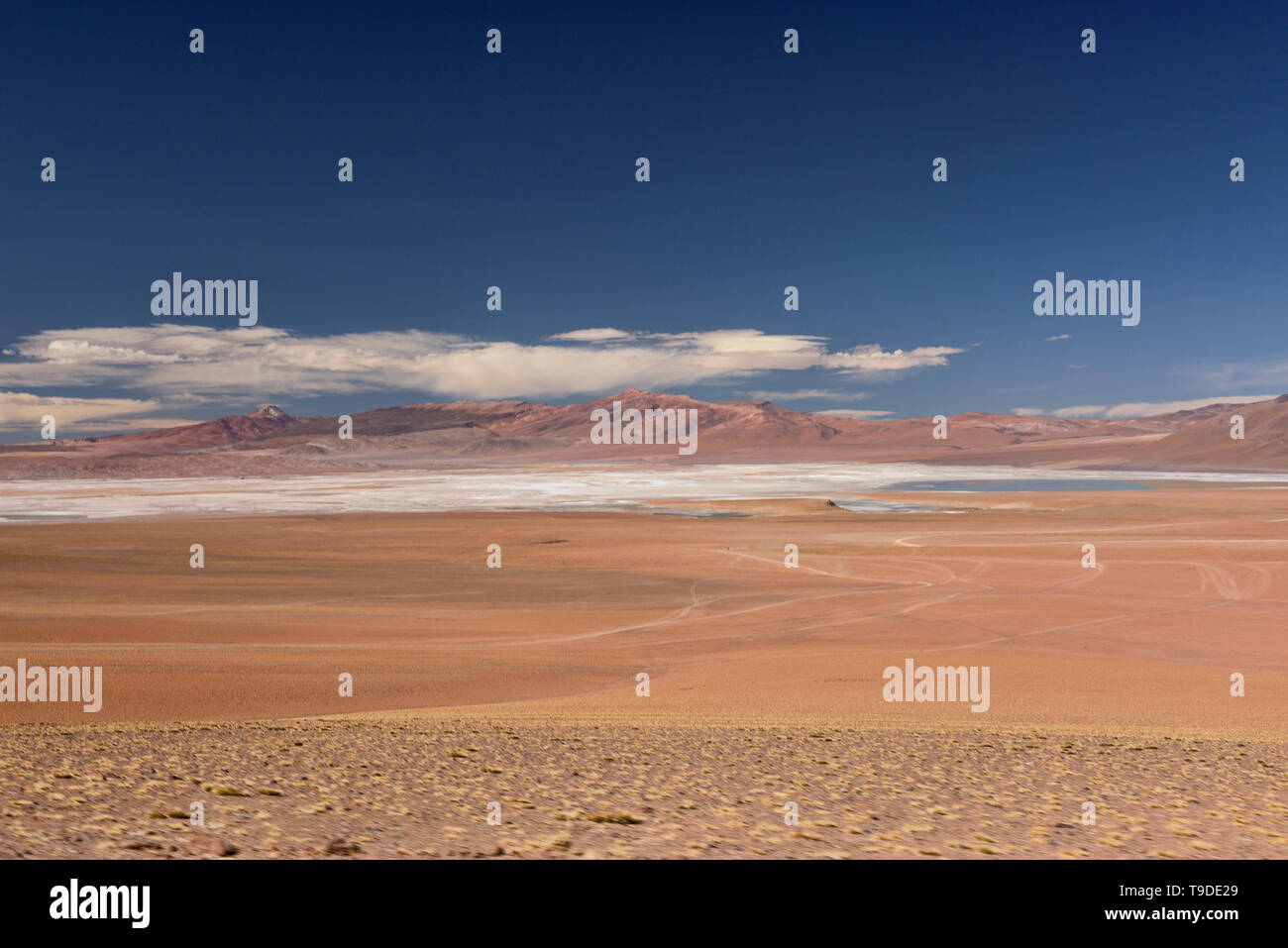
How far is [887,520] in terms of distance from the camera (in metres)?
41.2

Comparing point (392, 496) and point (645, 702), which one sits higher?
point (392, 496)

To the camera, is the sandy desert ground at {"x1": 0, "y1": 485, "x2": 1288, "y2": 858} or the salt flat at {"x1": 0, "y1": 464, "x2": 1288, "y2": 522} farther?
the salt flat at {"x1": 0, "y1": 464, "x2": 1288, "y2": 522}

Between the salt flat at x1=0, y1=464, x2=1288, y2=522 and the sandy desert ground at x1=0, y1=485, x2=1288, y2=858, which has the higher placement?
the salt flat at x1=0, y1=464, x2=1288, y2=522

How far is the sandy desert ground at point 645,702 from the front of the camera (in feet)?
17.2

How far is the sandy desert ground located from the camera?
17.2ft

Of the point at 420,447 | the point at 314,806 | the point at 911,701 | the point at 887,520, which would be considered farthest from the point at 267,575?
the point at 420,447

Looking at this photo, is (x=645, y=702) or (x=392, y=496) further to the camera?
(x=392, y=496)

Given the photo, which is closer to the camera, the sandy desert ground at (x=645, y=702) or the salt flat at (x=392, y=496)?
the sandy desert ground at (x=645, y=702)

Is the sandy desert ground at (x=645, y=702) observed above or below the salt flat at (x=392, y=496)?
below

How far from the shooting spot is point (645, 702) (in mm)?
11094
